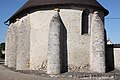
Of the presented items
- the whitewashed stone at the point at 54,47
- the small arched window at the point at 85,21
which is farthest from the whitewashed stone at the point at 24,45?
the small arched window at the point at 85,21

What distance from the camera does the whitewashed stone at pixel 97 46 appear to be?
1664cm

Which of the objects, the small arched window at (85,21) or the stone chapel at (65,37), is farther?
the small arched window at (85,21)

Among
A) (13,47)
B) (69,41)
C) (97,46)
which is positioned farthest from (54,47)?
(13,47)

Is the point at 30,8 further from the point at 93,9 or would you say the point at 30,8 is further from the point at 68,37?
the point at 93,9

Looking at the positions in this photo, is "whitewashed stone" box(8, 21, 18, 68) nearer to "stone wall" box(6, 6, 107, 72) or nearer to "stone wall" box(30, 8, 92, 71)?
"stone wall" box(6, 6, 107, 72)

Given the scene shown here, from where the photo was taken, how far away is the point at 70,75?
14820 millimetres

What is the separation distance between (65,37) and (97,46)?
2716 mm

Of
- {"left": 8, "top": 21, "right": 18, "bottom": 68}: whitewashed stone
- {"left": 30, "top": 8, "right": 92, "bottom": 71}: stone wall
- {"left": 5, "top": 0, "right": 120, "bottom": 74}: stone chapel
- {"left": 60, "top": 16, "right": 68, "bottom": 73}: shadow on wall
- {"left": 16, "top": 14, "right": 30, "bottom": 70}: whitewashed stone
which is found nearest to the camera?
{"left": 5, "top": 0, "right": 120, "bottom": 74}: stone chapel

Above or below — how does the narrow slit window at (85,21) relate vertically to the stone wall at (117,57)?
above

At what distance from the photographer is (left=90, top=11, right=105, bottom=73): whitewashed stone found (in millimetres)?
16641

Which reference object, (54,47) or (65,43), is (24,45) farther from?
(54,47)

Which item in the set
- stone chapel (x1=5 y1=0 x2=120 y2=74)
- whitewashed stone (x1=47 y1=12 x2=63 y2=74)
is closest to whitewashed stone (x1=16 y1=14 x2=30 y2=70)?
stone chapel (x1=5 y1=0 x2=120 y2=74)

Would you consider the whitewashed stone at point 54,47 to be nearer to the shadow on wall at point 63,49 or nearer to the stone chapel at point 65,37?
the stone chapel at point 65,37

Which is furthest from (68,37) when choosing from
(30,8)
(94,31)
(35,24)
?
(30,8)
